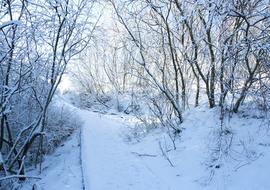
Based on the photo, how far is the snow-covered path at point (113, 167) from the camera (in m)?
8.90

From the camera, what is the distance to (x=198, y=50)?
1407 cm

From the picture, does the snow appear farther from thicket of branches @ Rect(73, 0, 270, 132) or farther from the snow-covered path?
thicket of branches @ Rect(73, 0, 270, 132)

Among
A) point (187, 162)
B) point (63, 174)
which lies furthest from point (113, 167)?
point (187, 162)

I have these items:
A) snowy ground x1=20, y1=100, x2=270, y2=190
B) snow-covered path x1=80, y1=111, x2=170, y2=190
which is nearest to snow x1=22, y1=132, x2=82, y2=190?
snowy ground x1=20, y1=100, x2=270, y2=190

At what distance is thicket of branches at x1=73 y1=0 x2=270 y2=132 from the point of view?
8.45 metres

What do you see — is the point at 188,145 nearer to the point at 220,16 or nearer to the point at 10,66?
the point at 220,16

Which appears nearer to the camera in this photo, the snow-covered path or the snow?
the snow-covered path

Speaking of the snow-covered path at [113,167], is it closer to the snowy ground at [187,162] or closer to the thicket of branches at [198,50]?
the snowy ground at [187,162]

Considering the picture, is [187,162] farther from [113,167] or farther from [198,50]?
[198,50]

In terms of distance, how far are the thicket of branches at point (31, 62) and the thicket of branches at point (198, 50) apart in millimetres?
2383

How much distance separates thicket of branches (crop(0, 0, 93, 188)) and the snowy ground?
65.4 inches

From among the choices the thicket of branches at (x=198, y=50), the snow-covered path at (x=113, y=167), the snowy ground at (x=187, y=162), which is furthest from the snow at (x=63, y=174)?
the thicket of branches at (x=198, y=50)

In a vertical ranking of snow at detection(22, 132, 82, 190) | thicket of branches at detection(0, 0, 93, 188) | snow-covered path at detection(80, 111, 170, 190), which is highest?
thicket of branches at detection(0, 0, 93, 188)

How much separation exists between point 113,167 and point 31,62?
473 cm
